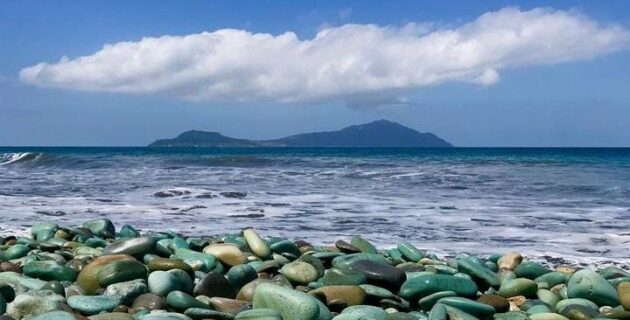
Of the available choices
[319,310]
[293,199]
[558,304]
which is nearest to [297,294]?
[319,310]

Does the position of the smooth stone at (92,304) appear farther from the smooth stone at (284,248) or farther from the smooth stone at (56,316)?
the smooth stone at (284,248)

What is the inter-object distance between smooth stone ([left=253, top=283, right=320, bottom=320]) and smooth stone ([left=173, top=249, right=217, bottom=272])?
0.92 meters

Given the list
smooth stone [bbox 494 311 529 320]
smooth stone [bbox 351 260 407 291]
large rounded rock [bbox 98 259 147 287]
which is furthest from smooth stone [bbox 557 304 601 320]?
large rounded rock [bbox 98 259 147 287]

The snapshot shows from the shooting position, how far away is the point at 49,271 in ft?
12.3

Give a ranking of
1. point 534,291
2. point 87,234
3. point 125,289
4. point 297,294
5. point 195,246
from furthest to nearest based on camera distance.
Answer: point 87,234 < point 195,246 < point 534,291 < point 125,289 < point 297,294

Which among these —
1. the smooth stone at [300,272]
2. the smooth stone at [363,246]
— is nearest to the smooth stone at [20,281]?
the smooth stone at [300,272]

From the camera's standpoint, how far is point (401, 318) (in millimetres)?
3020

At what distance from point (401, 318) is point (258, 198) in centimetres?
890

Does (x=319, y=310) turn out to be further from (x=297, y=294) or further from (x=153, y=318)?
(x=153, y=318)

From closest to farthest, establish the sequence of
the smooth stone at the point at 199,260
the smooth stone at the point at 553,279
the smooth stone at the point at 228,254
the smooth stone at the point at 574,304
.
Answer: the smooth stone at the point at 574,304, the smooth stone at the point at 199,260, the smooth stone at the point at 553,279, the smooth stone at the point at 228,254

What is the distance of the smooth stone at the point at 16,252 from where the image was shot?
14.3ft

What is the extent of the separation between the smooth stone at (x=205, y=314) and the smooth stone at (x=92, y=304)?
366 mm

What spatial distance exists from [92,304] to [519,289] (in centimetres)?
219

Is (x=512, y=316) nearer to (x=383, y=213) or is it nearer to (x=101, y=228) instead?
(x=101, y=228)
